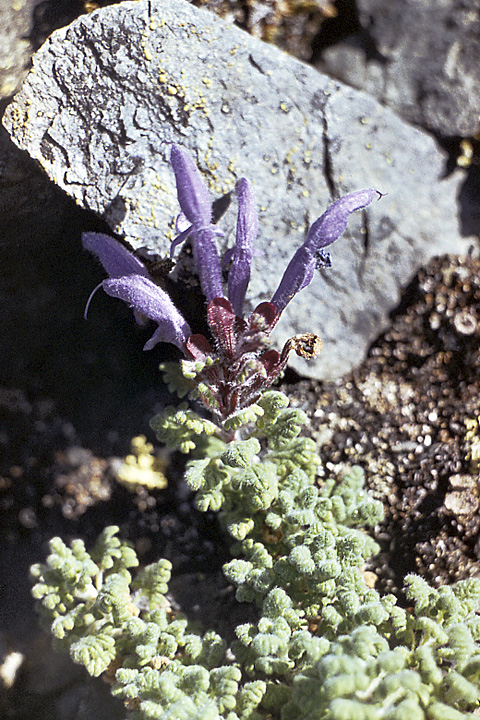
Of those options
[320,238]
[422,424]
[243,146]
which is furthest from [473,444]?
[243,146]

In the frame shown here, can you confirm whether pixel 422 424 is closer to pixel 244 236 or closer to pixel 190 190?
pixel 244 236

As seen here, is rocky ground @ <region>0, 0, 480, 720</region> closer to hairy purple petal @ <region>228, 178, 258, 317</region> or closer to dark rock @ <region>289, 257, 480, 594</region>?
dark rock @ <region>289, 257, 480, 594</region>

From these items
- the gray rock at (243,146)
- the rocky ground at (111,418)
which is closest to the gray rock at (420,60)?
the gray rock at (243,146)

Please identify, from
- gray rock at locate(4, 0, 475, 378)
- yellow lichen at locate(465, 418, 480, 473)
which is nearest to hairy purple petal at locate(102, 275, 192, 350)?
gray rock at locate(4, 0, 475, 378)

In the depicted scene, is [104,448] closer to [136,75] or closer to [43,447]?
[43,447]

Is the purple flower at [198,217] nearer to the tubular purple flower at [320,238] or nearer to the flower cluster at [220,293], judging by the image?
the flower cluster at [220,293]

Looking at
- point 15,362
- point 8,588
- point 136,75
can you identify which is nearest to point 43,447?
point 15,362
